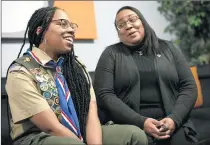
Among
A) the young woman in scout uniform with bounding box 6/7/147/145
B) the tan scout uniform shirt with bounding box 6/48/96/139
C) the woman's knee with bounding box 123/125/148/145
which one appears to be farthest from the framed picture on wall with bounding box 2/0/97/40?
the woman's knee with bounding box 123/125/148/145

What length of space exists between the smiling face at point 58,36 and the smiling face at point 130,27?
0.52m

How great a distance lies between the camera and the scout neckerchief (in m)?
1.42

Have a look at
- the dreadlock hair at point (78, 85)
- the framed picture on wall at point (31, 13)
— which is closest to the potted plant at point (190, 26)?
the framed picture on wall at point (31, 13)

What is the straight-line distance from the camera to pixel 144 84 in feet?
6.19

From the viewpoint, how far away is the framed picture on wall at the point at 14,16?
231 cm

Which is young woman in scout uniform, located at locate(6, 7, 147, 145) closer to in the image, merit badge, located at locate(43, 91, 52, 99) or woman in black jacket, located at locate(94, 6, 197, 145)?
merit badge, located at locate(43, 91, 52, 99)

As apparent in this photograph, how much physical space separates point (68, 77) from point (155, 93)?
0.61 meters

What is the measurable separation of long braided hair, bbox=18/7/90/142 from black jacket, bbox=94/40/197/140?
25cm

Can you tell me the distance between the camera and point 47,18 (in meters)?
1.54

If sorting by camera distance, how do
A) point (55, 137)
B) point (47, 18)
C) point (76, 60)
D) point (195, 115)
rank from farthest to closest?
point (195, 115)
point (76, 60)
point (47, 18)
point (55, 137)

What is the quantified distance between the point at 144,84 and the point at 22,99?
2.69 ft

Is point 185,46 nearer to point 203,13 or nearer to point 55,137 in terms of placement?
point 203,13

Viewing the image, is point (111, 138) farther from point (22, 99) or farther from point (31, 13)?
point (31, 13)

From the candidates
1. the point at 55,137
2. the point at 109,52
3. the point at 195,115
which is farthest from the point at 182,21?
the point at 55,137
